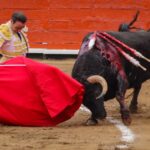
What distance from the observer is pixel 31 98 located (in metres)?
7.16

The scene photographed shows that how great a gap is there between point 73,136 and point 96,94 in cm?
86

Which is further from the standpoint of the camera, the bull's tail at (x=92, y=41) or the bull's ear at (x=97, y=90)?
the bull's tail at (x=92, y=41)

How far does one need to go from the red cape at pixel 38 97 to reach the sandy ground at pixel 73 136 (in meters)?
0.13

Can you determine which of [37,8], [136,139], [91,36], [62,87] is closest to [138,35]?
[91,36]

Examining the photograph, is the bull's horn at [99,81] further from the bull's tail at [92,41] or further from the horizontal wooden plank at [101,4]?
the horizontal wooden plank at [101,4]

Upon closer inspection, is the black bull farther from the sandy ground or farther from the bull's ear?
the sandy ground

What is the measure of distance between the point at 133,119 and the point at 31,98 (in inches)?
48.3

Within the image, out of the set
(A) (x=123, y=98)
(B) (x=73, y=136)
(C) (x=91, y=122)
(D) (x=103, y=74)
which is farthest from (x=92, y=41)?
(B) (x=73, y=136)

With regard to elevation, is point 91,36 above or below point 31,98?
above

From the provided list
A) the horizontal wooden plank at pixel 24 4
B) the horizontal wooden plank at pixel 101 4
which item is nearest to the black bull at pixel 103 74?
the horizontal wooden plank at pixel 101 4

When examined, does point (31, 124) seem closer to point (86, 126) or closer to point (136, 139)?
point (86, 126)

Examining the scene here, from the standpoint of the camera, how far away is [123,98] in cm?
748

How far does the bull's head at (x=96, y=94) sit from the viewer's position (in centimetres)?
725

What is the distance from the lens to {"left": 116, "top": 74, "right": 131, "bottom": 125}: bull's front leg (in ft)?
24.0
